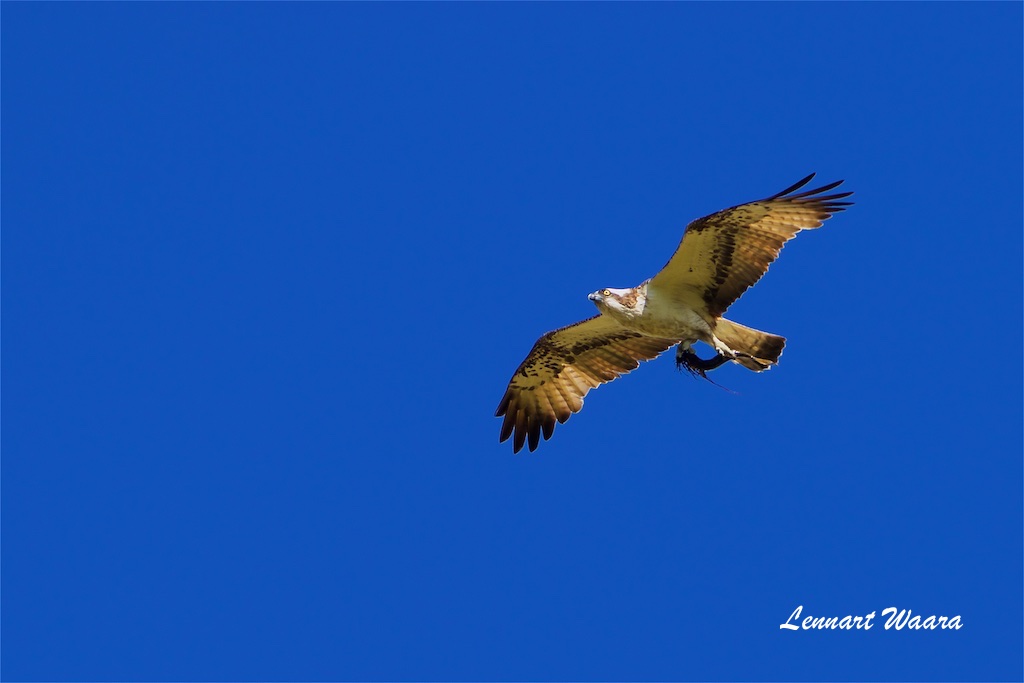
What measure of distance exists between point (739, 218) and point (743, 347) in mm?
1458

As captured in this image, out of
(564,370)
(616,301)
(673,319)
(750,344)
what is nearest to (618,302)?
(616,301)

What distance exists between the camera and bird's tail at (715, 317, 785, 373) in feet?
53.1

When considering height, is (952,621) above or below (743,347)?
below

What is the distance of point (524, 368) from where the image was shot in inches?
717

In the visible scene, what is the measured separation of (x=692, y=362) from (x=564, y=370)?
199cm

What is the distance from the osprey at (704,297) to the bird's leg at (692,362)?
1cm

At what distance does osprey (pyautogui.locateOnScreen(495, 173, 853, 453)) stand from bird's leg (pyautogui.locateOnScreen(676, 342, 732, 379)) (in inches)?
0.4

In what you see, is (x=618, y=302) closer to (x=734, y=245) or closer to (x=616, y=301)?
(x=616, y=301)

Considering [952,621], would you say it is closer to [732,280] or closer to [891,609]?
[891,609]

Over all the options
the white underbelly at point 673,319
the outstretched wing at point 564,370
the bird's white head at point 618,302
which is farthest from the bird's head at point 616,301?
the outstretched wing at point 564,370

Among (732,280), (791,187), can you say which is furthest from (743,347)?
(791,187)

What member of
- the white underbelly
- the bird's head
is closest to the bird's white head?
the bird's head

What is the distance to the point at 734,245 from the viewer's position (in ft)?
52.8

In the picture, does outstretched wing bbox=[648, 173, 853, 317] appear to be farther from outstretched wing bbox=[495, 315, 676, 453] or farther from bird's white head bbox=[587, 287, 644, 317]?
outstretched wing bbox=[495, 315, 676, 453]
